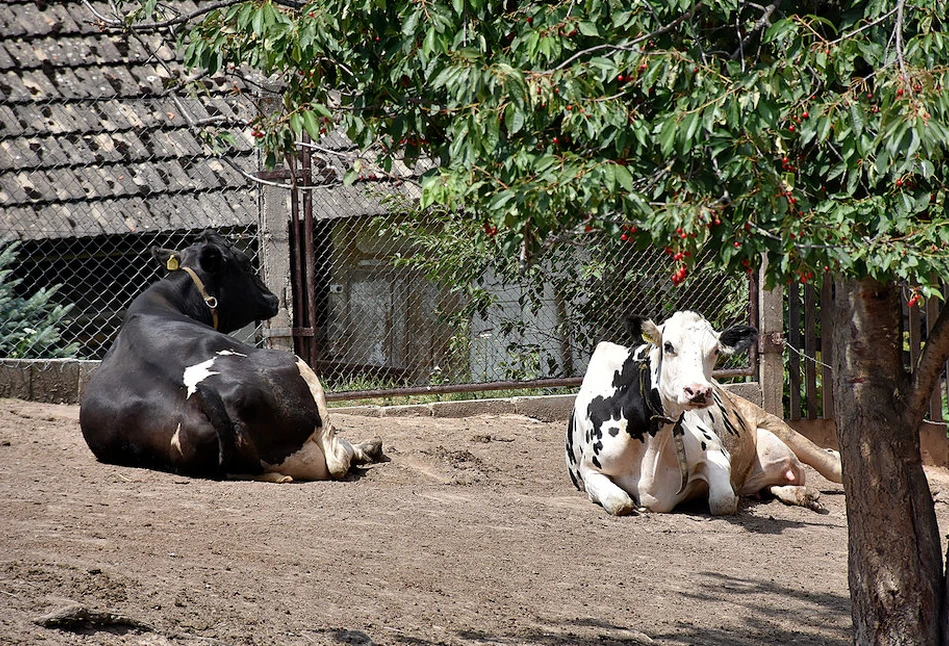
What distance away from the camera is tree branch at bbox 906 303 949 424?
15.1ft

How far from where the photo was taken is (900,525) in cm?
468

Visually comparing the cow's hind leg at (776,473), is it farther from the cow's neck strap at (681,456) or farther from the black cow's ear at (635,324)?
the black cow's ear at (635,324)

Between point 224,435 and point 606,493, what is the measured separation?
2439mm

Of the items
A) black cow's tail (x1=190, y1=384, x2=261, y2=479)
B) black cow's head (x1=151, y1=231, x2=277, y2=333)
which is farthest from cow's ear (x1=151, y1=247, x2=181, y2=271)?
black cow's tail (x1=190, y1=384, x2=261, y2=479)

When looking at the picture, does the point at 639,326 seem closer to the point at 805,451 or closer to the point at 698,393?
the point at 698,393

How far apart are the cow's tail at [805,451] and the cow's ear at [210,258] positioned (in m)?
Answer: 4.30

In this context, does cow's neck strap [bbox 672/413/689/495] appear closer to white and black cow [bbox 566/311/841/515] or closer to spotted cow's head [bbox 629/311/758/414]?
white and black cow [bbox 566/311/841/515]

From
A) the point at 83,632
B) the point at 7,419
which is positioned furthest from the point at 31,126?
the point at 83,632

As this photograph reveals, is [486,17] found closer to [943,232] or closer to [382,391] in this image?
[943,232]

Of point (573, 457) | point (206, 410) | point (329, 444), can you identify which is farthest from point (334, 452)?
point (573, 457)

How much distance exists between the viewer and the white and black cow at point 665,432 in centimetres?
763

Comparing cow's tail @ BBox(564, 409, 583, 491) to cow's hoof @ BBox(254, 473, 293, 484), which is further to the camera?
cow's tail @ BBox(564, 409, 583, 491)

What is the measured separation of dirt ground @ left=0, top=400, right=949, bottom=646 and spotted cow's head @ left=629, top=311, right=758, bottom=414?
817 millimetres

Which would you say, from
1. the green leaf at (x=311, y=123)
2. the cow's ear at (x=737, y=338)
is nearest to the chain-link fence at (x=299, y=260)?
the cow's ear at (x=737, y=338)
